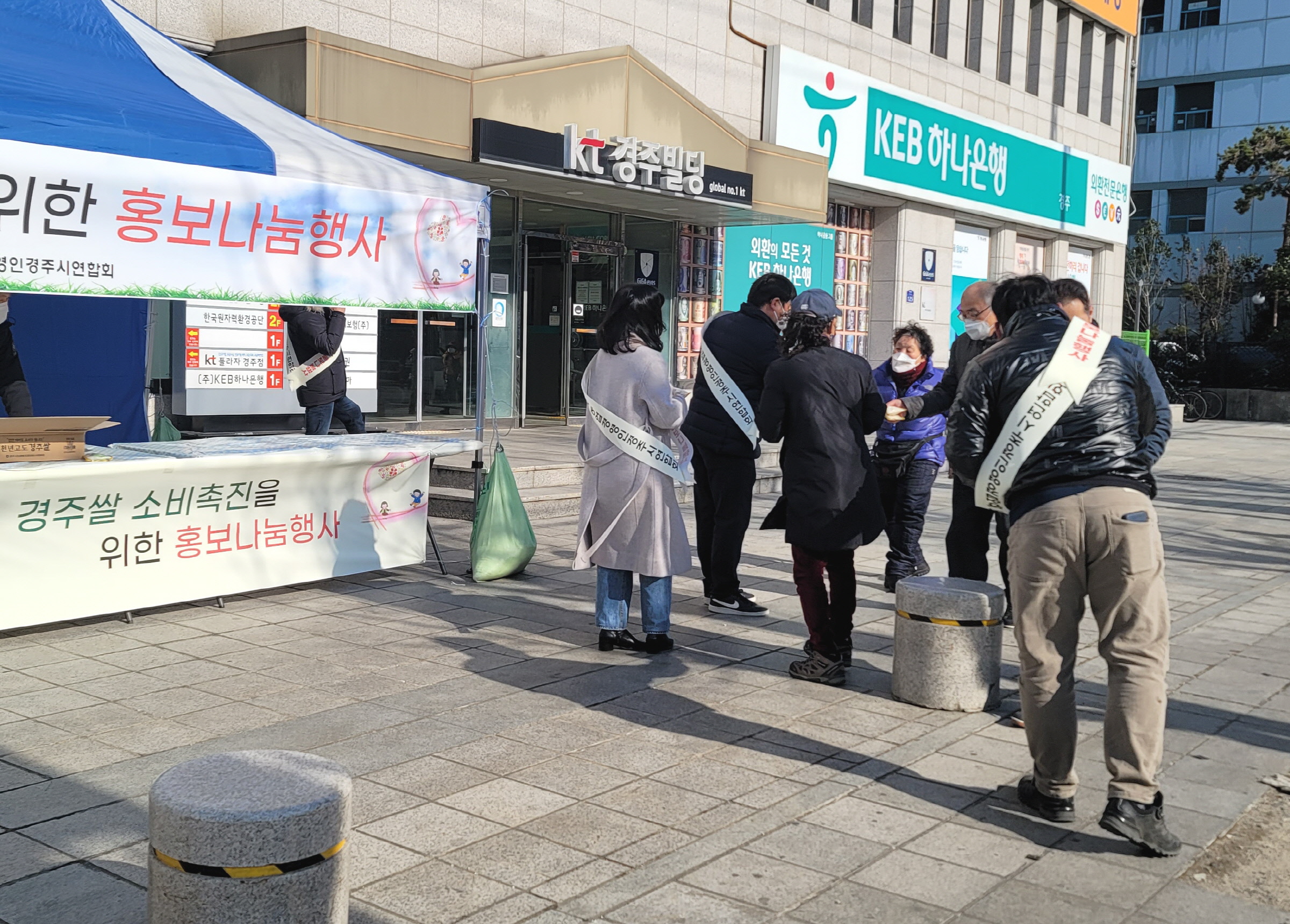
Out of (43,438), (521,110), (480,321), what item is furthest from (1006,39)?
(43,438)

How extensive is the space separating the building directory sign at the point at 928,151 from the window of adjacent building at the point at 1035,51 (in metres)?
1.13

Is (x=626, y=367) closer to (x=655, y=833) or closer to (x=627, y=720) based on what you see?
(x=627, y=720)

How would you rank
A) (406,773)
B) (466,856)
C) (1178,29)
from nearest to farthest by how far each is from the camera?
(466,856) → (406,773) → (1178,29)

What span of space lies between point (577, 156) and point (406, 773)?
1015cm

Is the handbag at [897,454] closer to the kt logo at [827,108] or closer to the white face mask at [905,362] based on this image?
the white face mask at [905,362]

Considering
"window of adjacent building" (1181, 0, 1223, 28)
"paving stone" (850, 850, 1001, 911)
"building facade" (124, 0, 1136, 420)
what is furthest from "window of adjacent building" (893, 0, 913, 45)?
"window of adjacent building" (1181, 0, 1223, 28)

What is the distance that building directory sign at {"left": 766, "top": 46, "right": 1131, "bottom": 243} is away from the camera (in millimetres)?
18656

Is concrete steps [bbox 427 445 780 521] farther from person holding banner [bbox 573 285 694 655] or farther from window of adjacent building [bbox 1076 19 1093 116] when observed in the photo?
window of adjacent building [bbox 1076 19 1093 116]

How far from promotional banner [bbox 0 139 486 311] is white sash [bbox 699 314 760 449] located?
188 cm

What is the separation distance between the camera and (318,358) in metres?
9.88

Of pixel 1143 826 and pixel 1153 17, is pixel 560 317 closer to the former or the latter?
pixel 1143 826

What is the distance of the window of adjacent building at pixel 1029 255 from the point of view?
Answer: 1015 inches

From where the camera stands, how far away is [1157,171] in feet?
145

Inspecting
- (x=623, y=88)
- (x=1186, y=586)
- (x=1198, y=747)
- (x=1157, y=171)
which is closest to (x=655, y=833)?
(x=1198, y=747)
